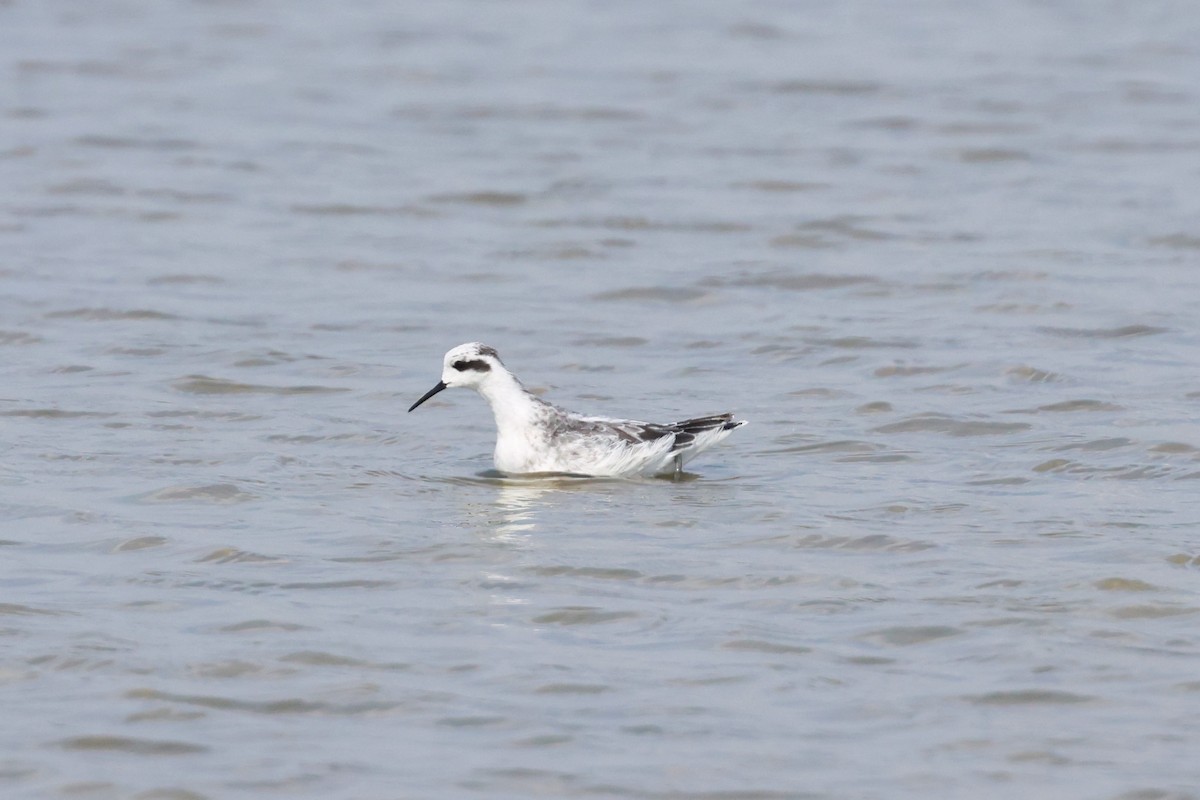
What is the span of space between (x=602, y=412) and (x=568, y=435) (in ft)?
5.55

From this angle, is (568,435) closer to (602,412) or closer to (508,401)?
(508,401)

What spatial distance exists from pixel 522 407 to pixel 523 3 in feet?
69.2

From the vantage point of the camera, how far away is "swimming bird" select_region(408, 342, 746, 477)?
1255 centimetres

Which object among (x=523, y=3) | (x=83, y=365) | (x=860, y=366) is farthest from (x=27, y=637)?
(x=523, y=3)

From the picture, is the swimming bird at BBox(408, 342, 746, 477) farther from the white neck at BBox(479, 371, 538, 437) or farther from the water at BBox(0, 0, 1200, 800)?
the water at BBox(0, 0, 1200, 800)

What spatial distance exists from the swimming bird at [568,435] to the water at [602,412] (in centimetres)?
18

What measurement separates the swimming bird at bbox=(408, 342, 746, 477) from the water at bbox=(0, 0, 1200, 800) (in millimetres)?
178

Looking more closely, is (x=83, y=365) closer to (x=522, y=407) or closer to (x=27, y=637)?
(x=522, y=407)

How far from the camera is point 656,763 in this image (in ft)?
25.7

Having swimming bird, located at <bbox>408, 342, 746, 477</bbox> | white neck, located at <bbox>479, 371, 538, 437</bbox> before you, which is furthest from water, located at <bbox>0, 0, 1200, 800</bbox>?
white neck, located at <bbox>479, 371, 538, 437</bbox>

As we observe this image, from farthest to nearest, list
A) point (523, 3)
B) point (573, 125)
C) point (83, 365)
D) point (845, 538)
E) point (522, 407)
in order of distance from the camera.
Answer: point (523, 3) → point (573, 125) → point (83, 365) → point (522, 407) → point (845, 538)

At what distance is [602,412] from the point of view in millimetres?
14453

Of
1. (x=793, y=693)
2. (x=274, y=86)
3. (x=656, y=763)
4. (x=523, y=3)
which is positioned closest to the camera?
(x=656, y=763)

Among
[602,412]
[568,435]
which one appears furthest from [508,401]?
[602,412]
